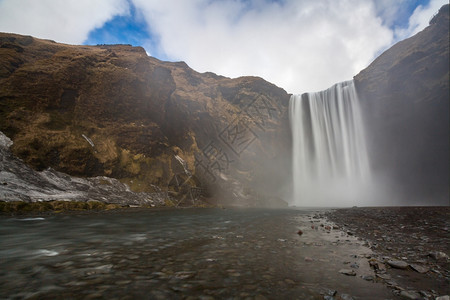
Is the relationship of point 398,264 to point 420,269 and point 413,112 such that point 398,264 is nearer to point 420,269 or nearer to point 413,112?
point 420,269

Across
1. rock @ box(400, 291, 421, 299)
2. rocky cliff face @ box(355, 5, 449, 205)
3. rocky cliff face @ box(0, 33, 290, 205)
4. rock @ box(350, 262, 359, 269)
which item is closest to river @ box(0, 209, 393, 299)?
rock @ box(350, 262, 359, 269)

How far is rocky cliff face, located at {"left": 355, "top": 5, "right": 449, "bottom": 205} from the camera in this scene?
41.0 m

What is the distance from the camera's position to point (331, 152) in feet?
180

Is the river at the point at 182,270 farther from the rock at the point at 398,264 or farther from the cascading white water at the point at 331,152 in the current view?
the cascading white water at the point at 331,152

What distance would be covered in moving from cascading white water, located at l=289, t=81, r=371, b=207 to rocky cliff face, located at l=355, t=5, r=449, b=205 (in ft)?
9.91

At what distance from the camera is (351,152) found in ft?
174

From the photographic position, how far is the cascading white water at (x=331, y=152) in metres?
52.4

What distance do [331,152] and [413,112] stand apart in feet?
61.4

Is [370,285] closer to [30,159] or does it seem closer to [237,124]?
[30,159]

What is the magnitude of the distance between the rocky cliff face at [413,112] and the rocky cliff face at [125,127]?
25015 mm

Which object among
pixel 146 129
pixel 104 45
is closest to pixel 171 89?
pixel 146 129

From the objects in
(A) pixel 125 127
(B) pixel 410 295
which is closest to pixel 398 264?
(B) pixel 410 295

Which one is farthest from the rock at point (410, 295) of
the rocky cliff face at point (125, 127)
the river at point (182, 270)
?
the rocky cliff face at point (125, 127)

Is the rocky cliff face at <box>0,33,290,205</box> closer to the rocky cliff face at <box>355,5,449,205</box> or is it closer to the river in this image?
the river
